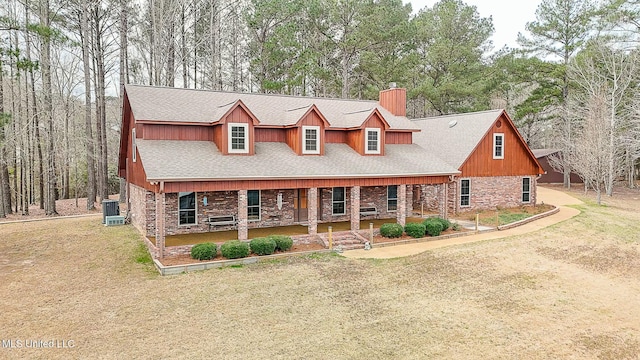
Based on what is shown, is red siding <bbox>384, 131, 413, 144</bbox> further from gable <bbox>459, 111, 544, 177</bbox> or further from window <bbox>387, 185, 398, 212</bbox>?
gable <bbox>459, 111, 544, 177</bbox>

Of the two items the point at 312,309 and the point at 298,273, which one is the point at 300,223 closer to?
the point at 298,273

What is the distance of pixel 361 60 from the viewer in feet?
120

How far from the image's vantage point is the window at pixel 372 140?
1995cm

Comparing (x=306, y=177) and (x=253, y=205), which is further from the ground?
(x=306, y=177)

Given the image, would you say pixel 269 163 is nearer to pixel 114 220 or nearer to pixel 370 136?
pixel 370 136

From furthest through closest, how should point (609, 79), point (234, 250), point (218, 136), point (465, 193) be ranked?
1. point (609, 79)
2. point (465, 193)
3. point (218, 136)
4. point (234, 250)

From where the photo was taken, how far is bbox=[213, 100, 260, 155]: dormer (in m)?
16.5

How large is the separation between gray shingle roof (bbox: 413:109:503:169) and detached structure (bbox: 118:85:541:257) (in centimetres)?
13

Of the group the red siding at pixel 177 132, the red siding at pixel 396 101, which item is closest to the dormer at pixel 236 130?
the red siding at pixel 177 132

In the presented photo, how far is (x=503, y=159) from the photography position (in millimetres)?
24766

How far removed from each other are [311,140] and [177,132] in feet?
19.4

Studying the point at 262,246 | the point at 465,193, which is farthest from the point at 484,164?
the point at 262,246

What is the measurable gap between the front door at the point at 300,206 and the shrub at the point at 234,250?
510 centimetres

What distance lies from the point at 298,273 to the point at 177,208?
265 inches
